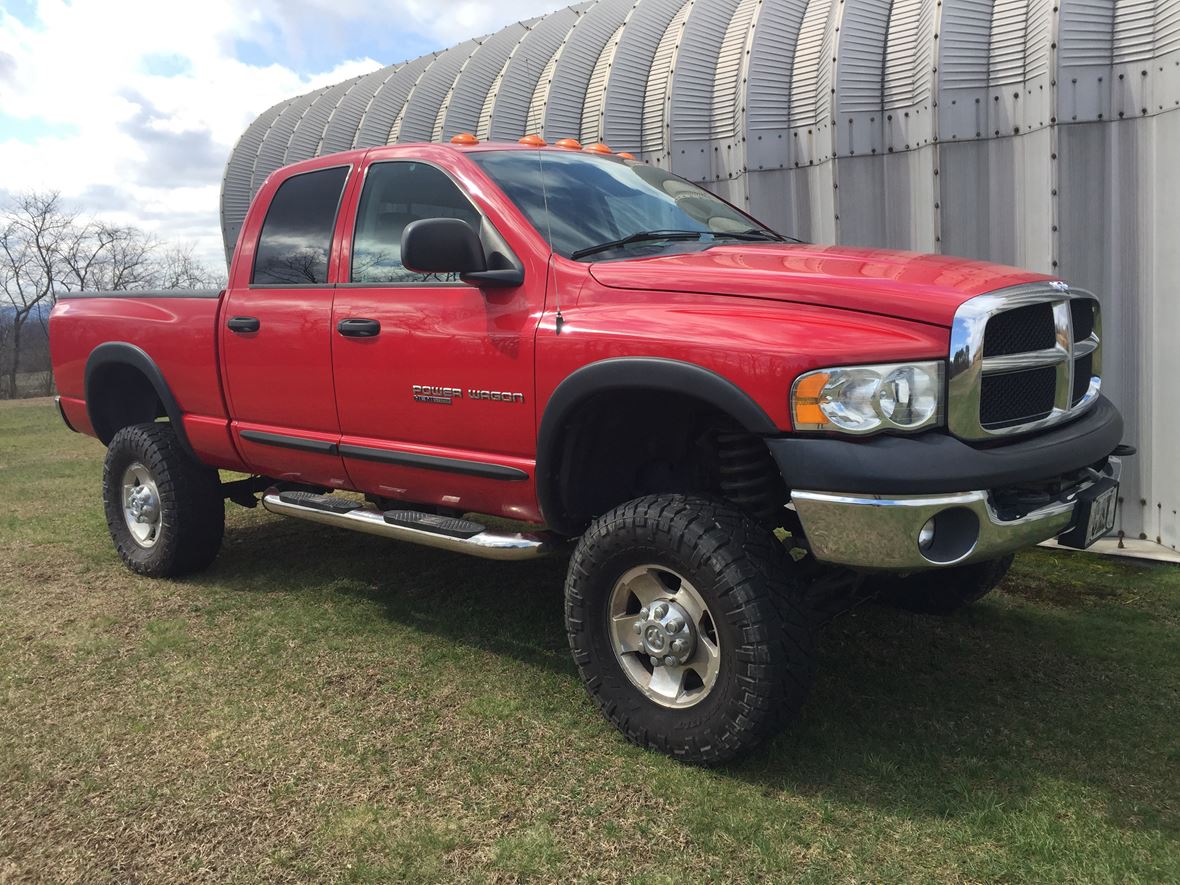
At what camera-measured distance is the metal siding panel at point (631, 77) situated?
8.08 meters

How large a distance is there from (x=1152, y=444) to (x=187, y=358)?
5.32 meters

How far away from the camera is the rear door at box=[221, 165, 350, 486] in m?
4.22

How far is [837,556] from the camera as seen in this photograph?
109 inches

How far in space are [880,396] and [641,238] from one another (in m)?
1.34

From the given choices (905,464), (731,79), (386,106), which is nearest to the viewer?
(905,464)

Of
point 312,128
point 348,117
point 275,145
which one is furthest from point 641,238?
point 275,145

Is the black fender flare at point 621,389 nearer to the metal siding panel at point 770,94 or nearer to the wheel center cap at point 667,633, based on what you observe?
the wheel center cap at point 667,633

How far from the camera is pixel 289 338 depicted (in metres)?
4.29

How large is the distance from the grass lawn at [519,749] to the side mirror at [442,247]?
1627 millimetres

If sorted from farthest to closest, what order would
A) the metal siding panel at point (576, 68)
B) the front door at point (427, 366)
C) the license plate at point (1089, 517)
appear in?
the metal siding panel at point (576, 68) < the front door at point (427, 366) < the license plate at point (1089, 517)

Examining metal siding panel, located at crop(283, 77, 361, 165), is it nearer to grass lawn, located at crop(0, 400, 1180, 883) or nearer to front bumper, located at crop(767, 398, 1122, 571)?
grass lawn, located at crop(0, 400, 1180, 883)

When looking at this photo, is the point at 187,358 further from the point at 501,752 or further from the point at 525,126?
the point at 525,126

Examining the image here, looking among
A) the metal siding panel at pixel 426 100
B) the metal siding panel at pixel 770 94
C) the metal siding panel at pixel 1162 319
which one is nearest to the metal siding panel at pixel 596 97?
the metal siding panel at pixel 770 94

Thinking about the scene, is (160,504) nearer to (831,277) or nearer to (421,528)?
(421,528)
